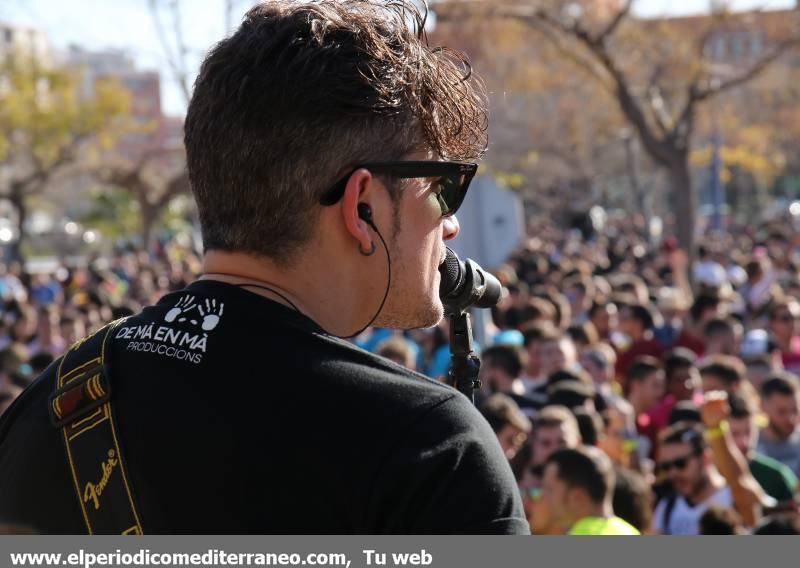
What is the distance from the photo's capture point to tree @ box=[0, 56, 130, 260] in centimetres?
3434

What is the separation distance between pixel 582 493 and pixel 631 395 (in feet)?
10.7

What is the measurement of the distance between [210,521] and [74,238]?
159ft

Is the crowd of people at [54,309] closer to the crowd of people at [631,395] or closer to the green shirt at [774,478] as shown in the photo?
the crowd of people at [631,395]

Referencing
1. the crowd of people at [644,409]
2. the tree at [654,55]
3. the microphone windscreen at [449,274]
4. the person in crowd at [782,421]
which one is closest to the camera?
the microphone windscreen at [449,274]

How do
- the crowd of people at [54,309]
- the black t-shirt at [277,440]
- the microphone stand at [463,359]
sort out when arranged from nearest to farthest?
1. the black t-shirt at [277,440]
2. the microphone stand at [463,359]
3. the crowd of people at [54,309]

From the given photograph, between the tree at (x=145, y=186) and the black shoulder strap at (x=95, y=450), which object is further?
the tree at (x=145, y=186)

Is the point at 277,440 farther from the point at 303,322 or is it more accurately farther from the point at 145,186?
the point at 145,186

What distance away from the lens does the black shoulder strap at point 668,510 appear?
596cm

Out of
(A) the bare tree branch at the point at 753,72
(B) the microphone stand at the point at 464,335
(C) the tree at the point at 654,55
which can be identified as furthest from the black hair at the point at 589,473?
(A) the bare tree branch at the point at 753,72

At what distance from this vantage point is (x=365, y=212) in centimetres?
171

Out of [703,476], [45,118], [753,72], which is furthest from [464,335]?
[45,118]

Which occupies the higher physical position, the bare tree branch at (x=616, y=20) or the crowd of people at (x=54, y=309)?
the bare tree branch at (x=616, y=20)

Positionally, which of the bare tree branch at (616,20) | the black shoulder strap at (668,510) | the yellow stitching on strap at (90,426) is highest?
the bare tree branch at (616,20)
